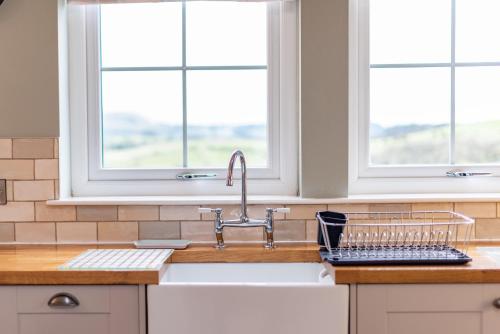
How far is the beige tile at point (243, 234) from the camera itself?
202 centimetres

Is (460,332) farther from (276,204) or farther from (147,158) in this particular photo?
(147,158)

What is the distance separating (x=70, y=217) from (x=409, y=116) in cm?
149

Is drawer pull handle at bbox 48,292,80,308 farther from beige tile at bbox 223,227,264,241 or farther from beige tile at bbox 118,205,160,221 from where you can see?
beige tile at bbox 223,227,264,241

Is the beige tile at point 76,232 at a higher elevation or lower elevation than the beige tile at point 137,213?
lower

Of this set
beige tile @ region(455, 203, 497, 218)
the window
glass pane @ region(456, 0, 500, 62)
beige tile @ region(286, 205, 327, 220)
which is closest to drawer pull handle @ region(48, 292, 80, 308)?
beige tile @ region(286, 205, 327, 220)

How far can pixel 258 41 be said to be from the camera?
7.12 ft

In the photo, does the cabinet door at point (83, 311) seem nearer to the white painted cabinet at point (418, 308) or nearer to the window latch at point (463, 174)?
the white painted cabinet at point (418, 308)

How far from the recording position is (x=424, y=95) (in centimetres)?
218

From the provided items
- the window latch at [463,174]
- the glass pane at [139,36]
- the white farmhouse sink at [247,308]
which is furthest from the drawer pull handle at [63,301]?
the window latch at [463,174]

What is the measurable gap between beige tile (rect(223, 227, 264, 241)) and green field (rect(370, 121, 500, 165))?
0.60 metres

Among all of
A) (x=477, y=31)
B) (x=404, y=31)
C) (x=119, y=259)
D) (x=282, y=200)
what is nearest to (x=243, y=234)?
(x=282, y=200)

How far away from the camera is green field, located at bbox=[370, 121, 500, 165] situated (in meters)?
2.19

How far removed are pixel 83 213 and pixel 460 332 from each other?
4.70ft

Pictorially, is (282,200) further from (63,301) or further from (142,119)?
(63,301)
